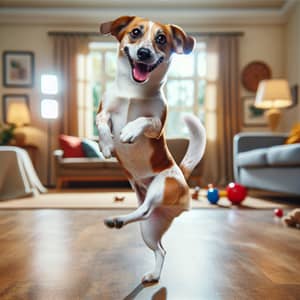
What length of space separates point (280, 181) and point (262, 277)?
7.34ft

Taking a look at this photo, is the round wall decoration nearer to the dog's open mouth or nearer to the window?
the window

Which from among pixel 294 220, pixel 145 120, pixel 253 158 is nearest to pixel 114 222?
pixel 145 120

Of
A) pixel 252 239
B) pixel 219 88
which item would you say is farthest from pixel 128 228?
pixel 219 88

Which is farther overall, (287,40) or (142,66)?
(287,40)

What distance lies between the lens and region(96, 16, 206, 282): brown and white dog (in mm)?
718

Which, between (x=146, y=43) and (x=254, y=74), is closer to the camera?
(x=146, y=43)

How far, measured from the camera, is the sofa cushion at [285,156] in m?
2.75

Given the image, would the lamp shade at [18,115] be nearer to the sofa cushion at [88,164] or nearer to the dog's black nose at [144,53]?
the sofa cushion at [88,164]

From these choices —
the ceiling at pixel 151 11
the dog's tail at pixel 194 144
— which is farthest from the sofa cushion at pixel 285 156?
the ceiling at pixel 151 11

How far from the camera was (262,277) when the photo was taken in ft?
3.15

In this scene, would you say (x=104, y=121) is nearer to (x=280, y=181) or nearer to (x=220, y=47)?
(x=280, y=181)

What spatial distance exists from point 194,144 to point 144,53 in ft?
→ 0.91

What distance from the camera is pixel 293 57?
19.4 feet

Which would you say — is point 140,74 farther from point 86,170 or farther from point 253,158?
point 86,170
